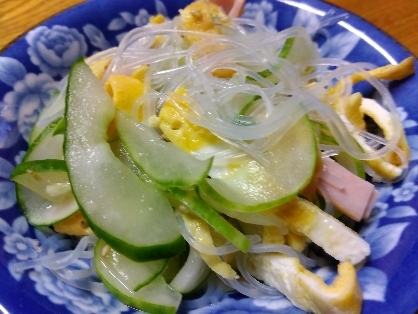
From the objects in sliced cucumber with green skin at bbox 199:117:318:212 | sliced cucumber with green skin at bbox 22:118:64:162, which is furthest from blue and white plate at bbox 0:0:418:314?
sliced cucumber with green skin at bbox 199:117:318:212

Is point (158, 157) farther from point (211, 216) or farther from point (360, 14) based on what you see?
point (360, 14)

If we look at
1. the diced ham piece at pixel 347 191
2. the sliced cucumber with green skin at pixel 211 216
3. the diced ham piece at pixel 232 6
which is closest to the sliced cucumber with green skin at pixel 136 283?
the sliced cucumber with green skin at pixel 211 216

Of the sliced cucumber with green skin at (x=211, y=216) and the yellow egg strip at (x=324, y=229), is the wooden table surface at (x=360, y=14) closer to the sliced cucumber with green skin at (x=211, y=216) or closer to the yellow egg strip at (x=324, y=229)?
the yellow egg strip at (x=324, y=229)

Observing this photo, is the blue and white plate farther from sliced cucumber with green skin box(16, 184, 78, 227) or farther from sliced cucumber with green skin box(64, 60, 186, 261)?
sliced cucumber with green skin box(64, 60, 186, 261)

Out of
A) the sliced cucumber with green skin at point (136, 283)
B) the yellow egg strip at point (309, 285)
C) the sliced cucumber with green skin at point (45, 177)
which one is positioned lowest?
the sliced cucumber with green skin at point (136, 283)

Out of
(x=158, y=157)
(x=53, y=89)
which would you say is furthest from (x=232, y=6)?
(x=158, y=157)

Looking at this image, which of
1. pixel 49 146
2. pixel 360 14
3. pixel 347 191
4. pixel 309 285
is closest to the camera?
pixel 309 285

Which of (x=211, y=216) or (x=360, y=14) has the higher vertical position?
(x=360, y=14)

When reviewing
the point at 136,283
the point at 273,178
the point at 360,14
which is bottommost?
the point at 136,283
